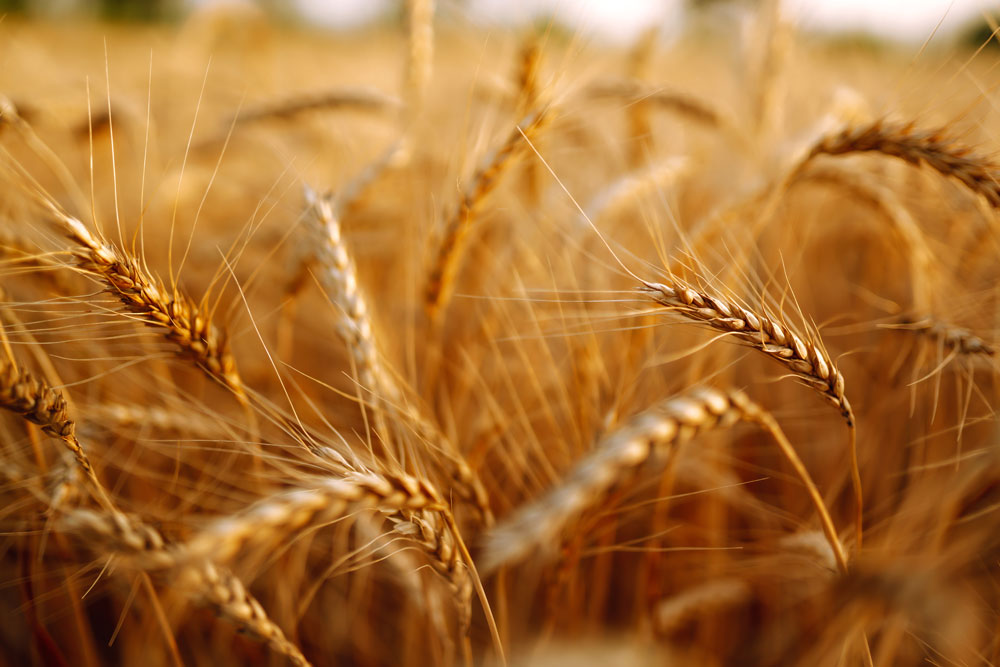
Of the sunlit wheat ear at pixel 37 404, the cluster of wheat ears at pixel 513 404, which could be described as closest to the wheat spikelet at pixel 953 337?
the cluster of wheat ears at pixel 513 404

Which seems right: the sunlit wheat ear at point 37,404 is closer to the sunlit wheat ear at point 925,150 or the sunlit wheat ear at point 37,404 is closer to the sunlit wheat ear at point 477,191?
the sunlit wheat ear at point 477,191

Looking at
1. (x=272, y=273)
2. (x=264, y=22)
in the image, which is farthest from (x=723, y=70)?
(x=272, y=273)

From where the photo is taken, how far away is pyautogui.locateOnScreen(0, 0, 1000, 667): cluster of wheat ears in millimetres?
646

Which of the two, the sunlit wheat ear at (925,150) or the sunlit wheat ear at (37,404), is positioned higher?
the sunlit wheat ear at (925,150)

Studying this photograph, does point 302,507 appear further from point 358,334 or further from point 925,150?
point 925,150

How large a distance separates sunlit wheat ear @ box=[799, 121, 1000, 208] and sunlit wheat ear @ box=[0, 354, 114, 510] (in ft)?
3.81

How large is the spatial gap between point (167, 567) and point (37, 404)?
Answer: 0.28 metres

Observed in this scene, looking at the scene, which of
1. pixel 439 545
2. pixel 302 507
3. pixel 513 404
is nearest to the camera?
pixel 302 507

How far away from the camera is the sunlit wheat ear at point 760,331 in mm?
653

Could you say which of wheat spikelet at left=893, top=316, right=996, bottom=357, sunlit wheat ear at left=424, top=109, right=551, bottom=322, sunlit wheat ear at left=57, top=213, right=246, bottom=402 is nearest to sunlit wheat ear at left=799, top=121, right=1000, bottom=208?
wheat spikelet at left=893, top=316, right=996, bottom=357

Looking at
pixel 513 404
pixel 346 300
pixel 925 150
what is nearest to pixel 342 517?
pixel 346 300

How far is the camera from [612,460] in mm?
521

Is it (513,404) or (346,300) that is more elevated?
(346,300)

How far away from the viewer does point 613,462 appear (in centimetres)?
52
